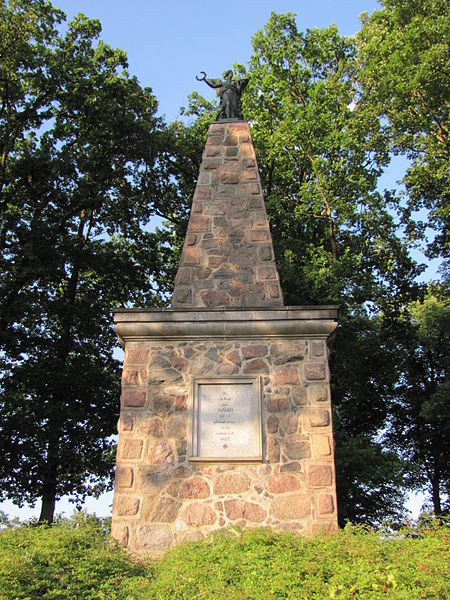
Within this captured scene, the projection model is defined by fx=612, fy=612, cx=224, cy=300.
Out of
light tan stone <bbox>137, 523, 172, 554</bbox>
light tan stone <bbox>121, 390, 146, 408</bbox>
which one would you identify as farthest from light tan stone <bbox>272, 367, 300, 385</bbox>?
light tan stone <bbox>137, 523, 172, 554</bbox>

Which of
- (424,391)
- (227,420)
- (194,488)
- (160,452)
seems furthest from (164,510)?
(424,391)

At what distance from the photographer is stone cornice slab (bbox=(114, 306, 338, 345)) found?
7293 mm

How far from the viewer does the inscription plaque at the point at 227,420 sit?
6.75 m

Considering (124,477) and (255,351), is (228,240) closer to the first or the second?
(255,351)

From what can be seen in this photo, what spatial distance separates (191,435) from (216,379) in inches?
27.8

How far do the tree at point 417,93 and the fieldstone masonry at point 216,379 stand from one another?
9173 mm

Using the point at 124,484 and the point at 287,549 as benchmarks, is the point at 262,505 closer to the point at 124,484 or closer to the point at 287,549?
the point at 287,549

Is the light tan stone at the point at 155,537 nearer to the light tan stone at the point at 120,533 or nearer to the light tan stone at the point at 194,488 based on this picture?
the light tan stone at the point at 120,533

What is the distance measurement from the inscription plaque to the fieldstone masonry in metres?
0.09

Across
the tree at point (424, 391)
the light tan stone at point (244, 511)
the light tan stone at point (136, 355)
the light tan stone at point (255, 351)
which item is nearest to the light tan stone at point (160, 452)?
the light tan stone at point (244, 511)

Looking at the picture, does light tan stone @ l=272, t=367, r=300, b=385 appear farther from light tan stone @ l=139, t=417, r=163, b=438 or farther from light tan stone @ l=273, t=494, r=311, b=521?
light tan stone @ l=139, t=417, r=163, b=438

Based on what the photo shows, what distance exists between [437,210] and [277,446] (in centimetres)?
1094

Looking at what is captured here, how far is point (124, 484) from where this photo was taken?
22.0ft

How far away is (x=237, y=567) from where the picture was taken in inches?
200
